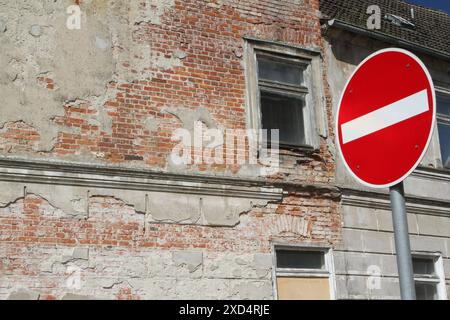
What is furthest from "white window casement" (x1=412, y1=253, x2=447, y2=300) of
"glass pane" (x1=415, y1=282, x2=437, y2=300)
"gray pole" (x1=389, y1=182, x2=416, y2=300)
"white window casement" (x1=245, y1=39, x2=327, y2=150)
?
"gray pole" (x1=389, y1=182, x2=416, y2=300)

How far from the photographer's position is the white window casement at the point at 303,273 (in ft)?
29.2

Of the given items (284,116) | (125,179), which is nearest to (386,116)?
(125,179)

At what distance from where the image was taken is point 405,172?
3453 mm

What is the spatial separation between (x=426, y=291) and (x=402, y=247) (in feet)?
25.0

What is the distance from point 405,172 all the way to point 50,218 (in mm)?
5192

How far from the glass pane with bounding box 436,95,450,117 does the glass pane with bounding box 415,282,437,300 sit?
329 centimetres

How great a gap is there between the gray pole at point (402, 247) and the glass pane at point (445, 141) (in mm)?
8581

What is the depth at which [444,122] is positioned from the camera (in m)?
12.0

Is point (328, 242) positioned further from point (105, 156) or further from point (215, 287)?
point (105, 156)

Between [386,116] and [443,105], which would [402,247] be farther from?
[443,105]

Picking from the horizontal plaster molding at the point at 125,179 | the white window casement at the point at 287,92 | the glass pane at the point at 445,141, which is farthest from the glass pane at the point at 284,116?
the glass pane at the point at 445,141

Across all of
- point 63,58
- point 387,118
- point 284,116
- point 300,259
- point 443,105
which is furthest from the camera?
point 443,105
